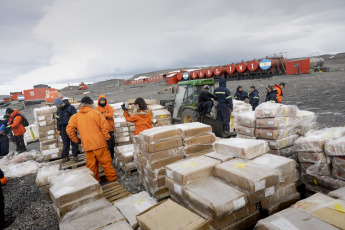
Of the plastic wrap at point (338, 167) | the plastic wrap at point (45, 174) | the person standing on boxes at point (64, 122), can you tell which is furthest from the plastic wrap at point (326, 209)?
the person standing on boxes at point (64, 122)

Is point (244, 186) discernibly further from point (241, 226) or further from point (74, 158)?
point (74, 158)

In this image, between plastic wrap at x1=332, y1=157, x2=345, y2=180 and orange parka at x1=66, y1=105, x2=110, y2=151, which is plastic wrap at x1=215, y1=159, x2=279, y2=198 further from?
orange parka at x1=66, y1=105, x2=110, y2=151

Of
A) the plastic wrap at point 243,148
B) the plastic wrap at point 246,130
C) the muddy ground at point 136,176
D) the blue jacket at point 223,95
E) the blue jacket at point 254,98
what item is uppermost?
the blue jacket at point 223,95

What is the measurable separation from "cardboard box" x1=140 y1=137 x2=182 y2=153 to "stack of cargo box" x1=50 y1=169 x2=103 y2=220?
967 millimetres

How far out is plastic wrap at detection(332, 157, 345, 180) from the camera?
2824 mm

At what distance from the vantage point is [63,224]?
2307 millimetres

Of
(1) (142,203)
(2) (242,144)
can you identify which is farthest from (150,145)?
(2) (242,144)

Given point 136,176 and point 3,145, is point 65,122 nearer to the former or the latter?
point 136,176

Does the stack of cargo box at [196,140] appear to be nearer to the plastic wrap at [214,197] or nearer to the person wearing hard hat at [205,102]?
the plastic wrap at [214,197]

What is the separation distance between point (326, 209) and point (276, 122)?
2249mm

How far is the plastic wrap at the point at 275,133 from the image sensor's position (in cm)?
397

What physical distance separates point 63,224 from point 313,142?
140 inches

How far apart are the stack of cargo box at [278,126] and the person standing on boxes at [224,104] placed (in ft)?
7.19

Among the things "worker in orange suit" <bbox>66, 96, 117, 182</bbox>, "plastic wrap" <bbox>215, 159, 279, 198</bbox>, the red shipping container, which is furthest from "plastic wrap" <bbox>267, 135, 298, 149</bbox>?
the red shipping container
